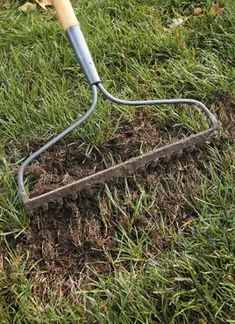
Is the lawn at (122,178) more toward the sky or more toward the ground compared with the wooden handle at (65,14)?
more toward the ground

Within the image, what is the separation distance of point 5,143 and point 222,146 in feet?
2.81

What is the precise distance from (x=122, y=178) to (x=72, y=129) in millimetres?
267

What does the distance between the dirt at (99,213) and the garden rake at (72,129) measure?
56 millimetres

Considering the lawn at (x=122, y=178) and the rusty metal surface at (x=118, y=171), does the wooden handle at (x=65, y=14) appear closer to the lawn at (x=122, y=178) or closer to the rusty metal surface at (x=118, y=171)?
the lawn at (x=122, y=178)

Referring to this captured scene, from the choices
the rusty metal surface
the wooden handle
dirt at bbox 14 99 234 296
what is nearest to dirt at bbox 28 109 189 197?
dirt at bbox 14 99 234 296

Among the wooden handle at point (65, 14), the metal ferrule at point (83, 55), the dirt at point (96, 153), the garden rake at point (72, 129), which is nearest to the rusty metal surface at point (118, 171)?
the garden rake at point (72, 129)

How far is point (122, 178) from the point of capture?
Result: 2.07 metres

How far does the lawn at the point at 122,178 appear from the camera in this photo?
1.81 metres

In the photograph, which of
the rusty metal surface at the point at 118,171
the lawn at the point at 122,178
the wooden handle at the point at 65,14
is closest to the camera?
the lawn at the point at 122,178

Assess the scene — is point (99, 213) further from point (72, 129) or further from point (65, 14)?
point (65, 14)

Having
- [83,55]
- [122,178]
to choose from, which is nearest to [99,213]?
[122,178]

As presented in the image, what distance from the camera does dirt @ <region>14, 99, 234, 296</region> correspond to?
1.93 meters

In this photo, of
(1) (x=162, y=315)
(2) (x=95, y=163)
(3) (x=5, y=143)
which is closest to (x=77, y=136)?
(2) (x=95, y=163)

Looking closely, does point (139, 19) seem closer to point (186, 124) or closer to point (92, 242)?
point (186, 124)
